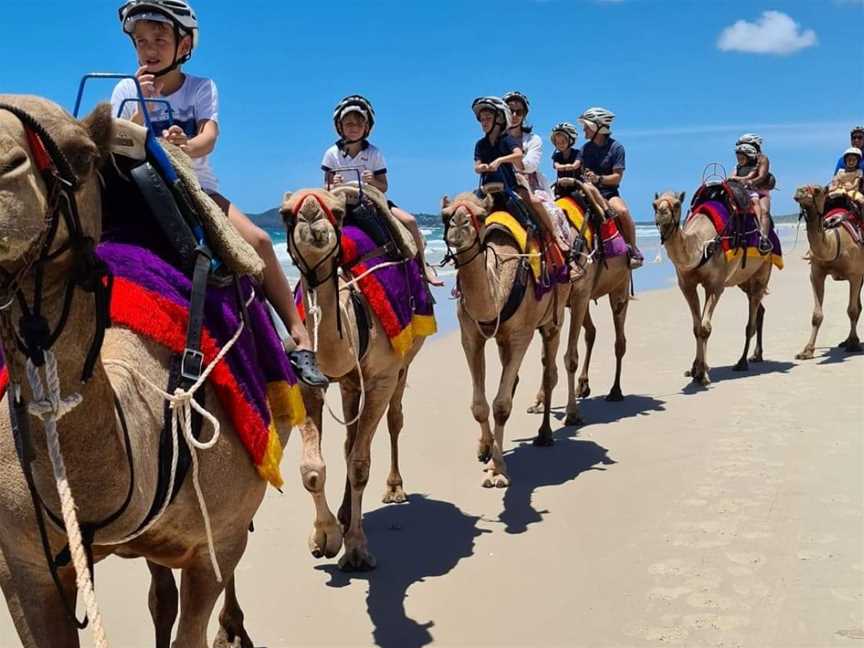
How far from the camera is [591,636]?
4863 mm

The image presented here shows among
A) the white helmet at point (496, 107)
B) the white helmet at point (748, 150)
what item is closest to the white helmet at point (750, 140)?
the white helmet at point (748, 150)

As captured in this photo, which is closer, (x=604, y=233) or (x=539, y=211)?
(x=539, y=211)

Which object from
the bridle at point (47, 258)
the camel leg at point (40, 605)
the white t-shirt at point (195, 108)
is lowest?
the camel leg at point (40, 605)

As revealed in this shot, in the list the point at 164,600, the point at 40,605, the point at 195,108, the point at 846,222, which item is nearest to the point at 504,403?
the point at 164,600

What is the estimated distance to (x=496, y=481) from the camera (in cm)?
756

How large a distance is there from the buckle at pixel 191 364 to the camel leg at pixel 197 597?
2.25ft

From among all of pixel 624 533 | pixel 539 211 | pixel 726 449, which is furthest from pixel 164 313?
pixel 726 449

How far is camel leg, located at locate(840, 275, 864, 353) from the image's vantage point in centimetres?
1316

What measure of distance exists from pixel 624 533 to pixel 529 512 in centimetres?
86

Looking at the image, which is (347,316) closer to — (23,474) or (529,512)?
(529,512)

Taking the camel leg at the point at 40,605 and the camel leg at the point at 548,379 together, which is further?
the camel leg at the point at 548,379

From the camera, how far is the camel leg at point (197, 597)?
10.4 feet

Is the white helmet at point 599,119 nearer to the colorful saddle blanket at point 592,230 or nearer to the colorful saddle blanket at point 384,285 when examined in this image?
the colorful saddle blanket at point 592,230

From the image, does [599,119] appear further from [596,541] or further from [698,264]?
[596,541]
